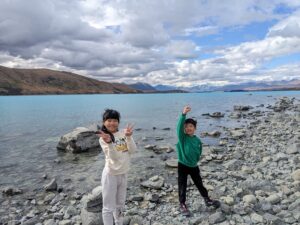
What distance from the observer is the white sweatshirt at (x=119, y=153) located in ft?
23.6

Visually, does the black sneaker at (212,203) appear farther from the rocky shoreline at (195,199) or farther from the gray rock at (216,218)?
the gray rock at (216,218)

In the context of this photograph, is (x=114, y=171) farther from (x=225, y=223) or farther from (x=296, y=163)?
(x=296, y=163)

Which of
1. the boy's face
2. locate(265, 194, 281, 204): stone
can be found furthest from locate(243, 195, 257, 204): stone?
the boy's face

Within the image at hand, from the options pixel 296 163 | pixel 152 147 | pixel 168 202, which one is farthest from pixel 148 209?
pixel 152 147

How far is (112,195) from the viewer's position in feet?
24.4

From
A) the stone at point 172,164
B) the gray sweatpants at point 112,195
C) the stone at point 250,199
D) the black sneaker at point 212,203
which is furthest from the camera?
the stone at point 172,164

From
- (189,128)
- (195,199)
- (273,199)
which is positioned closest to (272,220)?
(273,199)

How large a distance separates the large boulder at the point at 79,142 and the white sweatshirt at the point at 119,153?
16.9 m

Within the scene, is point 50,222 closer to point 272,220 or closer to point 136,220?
point 136,220

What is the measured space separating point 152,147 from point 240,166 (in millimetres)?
8911

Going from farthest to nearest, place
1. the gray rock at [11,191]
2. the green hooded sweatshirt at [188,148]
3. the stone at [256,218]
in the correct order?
1. the gray rock at [11,191]
2. the green hooded sweatshirt at [188,148]
3. the stone at [256,218]

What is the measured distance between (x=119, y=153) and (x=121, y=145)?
20 cm

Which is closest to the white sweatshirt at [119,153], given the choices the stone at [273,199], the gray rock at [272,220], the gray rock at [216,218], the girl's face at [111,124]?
the girl's face at [111,124]

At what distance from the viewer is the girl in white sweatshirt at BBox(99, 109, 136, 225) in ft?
23.6
